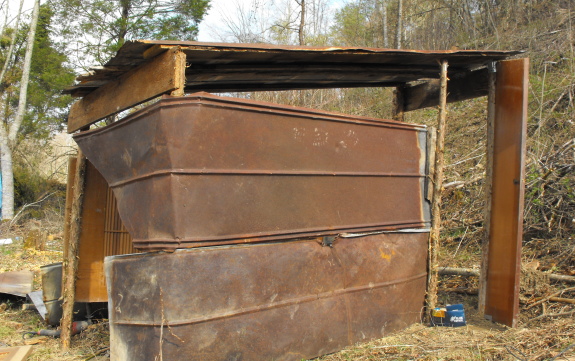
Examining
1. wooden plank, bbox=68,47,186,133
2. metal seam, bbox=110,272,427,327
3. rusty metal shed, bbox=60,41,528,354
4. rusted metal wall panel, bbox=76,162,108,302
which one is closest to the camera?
metal seam, bbox=110,272,427,327

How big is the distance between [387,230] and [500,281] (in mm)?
1348

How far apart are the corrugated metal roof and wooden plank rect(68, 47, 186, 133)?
0.08 metres

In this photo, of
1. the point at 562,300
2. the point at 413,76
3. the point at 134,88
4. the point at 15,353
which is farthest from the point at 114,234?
the point at 562,300

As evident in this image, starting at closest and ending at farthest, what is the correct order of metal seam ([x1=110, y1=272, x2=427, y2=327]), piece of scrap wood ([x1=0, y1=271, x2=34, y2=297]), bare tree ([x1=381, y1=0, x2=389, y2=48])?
metal seam ([x1=110, y1=272, x2=427, y2=327]) → piece of scrap wood ([x1=0, y1=271, x2=34, y2=297]) → bare tree ([x1=381, y1=0, x2=389, y2=48])

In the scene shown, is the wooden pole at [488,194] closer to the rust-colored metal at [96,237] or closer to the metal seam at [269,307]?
the metal seam at [269,307]

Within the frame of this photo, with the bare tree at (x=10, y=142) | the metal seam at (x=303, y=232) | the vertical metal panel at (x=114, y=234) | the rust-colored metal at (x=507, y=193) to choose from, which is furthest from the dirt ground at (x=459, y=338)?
the bare tree at (x=10, y=142)

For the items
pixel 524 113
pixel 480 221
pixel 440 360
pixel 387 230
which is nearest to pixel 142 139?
pixel 387 230

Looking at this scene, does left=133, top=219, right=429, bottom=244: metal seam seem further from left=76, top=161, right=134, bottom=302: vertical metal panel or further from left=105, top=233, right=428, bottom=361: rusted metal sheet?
left=76, top=161, right=134, bottom=302: vertical metal panel

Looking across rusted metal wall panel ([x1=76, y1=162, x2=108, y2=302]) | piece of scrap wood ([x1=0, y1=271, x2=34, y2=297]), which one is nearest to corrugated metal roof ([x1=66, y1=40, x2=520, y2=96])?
rusted metal wall panel ([x1=76, y1=162, x2=108, y2=302])

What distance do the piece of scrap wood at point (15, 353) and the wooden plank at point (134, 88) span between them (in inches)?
88.2

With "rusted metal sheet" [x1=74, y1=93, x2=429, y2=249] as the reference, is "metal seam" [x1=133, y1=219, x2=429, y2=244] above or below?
below

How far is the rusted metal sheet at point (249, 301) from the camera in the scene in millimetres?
3635

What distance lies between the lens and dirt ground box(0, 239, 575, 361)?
4.19 meters

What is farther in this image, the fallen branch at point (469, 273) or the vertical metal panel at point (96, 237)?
the fallen branch at point (469, 273)
